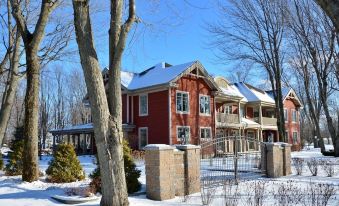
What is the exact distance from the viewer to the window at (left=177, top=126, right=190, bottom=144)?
3134 centimetres

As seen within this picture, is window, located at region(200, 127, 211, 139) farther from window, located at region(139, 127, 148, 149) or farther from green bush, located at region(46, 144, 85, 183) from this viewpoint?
green bush, located at region(46, 144, 85, 183)

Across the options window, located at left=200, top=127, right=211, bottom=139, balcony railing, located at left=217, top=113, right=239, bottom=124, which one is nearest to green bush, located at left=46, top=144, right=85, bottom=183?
window, located at left=200, top=127, right=211, bottom=139

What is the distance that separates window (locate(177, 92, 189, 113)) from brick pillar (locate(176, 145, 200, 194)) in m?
19.4

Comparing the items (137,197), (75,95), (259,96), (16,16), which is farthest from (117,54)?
(75,95)

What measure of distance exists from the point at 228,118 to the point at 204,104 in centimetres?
434

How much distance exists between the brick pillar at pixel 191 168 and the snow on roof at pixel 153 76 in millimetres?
18255

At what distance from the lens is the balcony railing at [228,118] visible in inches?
1452

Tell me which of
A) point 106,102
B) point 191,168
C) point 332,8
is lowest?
point 191,168

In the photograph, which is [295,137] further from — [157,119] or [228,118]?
[157,119]

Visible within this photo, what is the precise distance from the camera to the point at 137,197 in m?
10.9

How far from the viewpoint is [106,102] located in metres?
8.66

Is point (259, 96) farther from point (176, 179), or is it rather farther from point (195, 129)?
point (176, 179)

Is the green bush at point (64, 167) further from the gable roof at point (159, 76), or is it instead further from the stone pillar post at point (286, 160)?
the gable roof at point (159, 76)

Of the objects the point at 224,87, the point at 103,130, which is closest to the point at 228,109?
the point at 224,87
